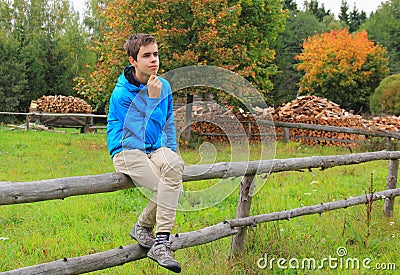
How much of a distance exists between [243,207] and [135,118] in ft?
5.57

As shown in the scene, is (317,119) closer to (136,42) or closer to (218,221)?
(218,221)

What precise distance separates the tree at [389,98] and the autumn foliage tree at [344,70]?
11.8 ft

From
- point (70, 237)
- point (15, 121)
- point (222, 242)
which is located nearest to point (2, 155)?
point (70, 237)

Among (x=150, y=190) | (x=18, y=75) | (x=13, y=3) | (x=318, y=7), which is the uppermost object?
(x=318, y=7)

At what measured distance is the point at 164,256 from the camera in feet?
10.5

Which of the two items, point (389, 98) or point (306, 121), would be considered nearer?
point (306, 121)

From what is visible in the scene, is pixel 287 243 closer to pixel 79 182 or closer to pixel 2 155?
pixel 79 182

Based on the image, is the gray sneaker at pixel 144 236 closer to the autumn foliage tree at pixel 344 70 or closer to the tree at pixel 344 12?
the autumn foliage tree at pixel 344 70

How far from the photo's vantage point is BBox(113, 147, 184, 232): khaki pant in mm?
3225

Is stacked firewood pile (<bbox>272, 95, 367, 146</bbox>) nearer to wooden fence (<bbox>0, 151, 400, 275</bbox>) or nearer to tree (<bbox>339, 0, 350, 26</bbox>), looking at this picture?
wooden fence (<bbox>0, 151, 400, 275</bbox>)

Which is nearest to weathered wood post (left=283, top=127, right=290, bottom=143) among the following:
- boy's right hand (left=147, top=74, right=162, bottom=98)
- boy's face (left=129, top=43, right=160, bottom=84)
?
boy's face (left=129, top=43, right=160, bottom=84)

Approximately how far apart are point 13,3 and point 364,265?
34.3m

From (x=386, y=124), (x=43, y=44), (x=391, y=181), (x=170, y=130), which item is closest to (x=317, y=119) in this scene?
(x=386, y=124)

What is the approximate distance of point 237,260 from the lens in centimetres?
439
